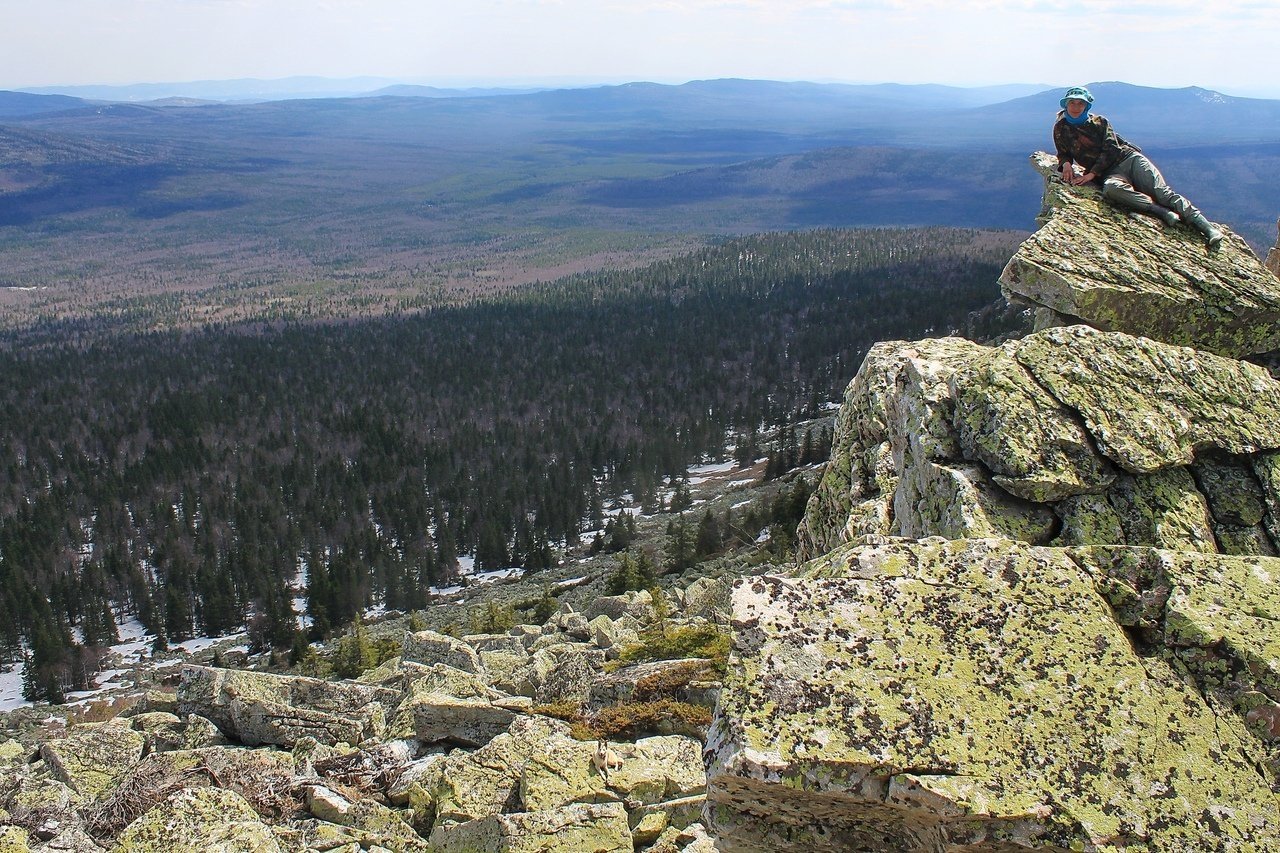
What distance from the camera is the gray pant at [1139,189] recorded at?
15.5 m

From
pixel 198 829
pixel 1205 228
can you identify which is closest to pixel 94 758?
pixel 198 829

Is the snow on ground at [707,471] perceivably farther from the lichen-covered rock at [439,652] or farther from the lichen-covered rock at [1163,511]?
the lichen-covered rock at [1163,511]

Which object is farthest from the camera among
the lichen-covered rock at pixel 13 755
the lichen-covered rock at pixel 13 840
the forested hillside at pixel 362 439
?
the forested hillside at pixel 362 439

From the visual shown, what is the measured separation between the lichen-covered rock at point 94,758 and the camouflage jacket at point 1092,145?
20571mm

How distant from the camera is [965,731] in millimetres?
6051

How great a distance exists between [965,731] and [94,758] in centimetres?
1703

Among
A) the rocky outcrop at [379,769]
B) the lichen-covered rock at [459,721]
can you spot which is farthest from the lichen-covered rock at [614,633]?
the lichen-covered rock at [459,721]

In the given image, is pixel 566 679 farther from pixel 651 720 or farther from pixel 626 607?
pixel 626 607

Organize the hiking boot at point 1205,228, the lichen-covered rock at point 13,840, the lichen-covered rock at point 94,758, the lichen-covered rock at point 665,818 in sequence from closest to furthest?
the lichen-covered rock at point 665,818 → the lichen-covered rock at point 13,840 → the hiking boot at point 1205,228 → the lichen-covered rock at point 94,758

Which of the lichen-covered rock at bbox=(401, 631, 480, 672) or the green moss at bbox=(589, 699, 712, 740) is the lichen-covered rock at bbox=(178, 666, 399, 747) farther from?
the green moss at bbox=(589, 699, 712, 740)

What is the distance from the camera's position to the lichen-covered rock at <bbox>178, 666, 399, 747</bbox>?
1664 cm

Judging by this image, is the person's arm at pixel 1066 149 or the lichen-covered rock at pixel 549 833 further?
the person's arm at pixel 1066 149

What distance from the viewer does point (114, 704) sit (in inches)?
1768

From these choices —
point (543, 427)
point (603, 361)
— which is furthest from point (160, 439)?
point (603, 361)
